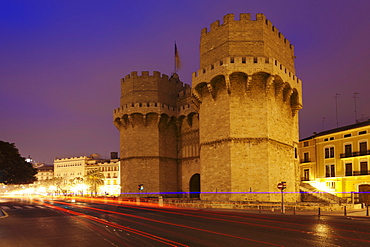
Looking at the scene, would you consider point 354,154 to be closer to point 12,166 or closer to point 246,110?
point 246,110

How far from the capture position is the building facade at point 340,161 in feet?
121

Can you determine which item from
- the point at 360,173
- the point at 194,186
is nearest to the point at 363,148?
the point at 360,173

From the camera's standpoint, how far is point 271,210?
80.9 feet

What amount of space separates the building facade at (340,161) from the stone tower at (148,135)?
703 inches

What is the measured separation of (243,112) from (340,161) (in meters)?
18.2

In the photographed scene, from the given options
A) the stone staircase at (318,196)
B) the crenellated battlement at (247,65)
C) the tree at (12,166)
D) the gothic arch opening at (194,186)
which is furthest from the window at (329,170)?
the tree at (12,166)

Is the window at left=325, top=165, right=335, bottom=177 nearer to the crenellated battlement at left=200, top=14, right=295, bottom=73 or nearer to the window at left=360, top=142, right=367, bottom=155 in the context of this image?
the window at left=360, top=142, right=367, bottom=155

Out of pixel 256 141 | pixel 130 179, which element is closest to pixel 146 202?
pixel 130 179

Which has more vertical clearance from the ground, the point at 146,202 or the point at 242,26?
the point at 242,26

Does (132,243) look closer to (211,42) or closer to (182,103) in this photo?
(211,42)

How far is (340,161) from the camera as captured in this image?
40.0 meters

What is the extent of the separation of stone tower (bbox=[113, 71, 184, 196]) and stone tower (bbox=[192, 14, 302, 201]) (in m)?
10.8

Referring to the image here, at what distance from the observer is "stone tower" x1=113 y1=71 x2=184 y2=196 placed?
4069 cm

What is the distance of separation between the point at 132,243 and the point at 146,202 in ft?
90.0
